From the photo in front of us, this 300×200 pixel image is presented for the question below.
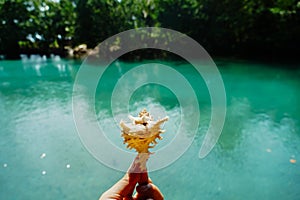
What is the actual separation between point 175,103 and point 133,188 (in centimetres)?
676

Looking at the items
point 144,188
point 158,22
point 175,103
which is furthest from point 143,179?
point 158,22

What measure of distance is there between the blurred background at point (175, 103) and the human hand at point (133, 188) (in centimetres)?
261

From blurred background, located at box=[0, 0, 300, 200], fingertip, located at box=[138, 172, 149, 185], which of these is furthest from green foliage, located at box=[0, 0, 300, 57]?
fingertip, located at box=[138, 172, 149, 185]

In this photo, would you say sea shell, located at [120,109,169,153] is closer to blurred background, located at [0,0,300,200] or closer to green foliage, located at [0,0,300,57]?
blurred background, located at [0,0,300,200]

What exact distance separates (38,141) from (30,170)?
1.20 meters

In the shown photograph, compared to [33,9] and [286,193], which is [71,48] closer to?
[33,9]

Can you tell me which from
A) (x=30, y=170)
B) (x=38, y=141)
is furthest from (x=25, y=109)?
(x=30, y=170)

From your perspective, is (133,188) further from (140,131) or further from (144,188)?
Result: (140,131)

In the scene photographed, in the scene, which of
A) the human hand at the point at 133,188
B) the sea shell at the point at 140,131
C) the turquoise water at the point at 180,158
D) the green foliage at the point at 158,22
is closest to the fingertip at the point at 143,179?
the human hand at the point at 133,188

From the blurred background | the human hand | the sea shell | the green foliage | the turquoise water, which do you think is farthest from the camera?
the green foliage

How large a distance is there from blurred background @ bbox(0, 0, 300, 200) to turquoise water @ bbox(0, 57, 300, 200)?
0.02 meters

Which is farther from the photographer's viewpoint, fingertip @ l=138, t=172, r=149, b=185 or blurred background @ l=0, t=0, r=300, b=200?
blurred background @ l=0, t=0, r=300, b=200

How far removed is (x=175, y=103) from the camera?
7.93 metres

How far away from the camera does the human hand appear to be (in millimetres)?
1193
